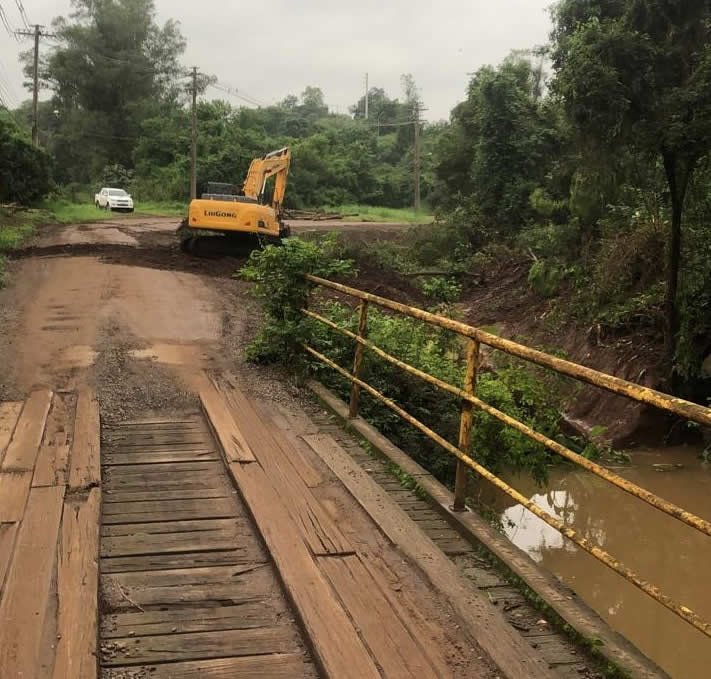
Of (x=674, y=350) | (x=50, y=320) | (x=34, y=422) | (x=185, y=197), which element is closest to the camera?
(x=34, y=422)

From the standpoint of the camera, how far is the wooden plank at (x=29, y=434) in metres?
4.92

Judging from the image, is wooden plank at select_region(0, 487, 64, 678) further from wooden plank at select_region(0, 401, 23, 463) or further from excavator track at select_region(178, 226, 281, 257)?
excavator track at select_region(178, 226, 281, 257)

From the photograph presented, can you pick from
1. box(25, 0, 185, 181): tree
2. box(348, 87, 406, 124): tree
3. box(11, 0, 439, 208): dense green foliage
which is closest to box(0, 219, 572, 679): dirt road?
box(11, 0, 439, 208): dense green foliage

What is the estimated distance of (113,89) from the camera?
5872cm

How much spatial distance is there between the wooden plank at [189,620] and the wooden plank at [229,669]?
0.24m

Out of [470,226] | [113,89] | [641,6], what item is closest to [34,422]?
[641,6]

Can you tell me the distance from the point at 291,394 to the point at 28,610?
396 cm

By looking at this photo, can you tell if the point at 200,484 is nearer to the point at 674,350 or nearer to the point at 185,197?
the point at 674,350

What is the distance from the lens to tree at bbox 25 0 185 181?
57094mm

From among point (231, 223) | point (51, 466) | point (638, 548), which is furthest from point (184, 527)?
point (231, 223)

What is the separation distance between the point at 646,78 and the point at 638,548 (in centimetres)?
608

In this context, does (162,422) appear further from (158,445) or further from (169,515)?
(169,515)

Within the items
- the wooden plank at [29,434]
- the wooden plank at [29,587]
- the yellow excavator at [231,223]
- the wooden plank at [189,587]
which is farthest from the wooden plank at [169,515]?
the yellow excavator at [231,223]

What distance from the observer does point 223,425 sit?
230 inches
